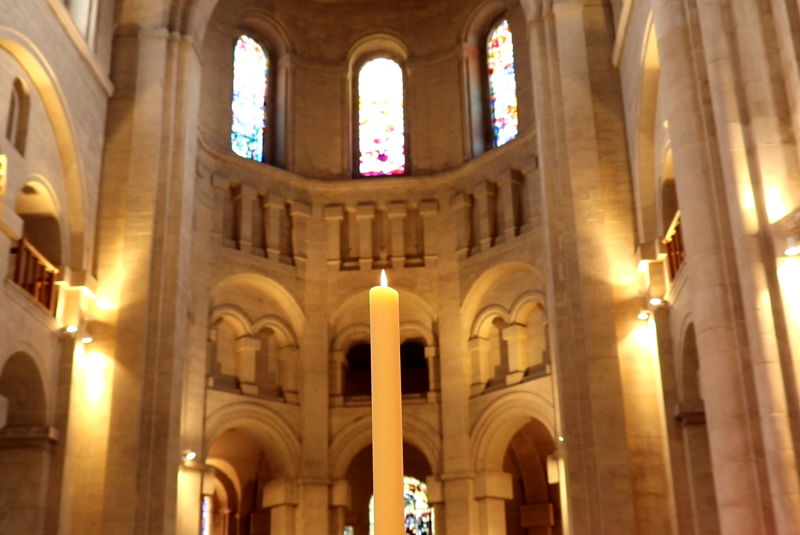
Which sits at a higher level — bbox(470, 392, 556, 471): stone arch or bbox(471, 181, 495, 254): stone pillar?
bbox(471, 181, 495, 254): stone pillar

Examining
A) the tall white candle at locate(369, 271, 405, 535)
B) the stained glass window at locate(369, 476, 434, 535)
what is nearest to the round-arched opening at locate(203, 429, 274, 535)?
the stained glass window at locate(369, 476, 434, 535)

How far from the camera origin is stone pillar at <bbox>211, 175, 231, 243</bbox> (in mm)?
21703

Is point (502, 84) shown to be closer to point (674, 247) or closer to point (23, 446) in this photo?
point (674, 247)

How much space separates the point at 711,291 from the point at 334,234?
1432 centimetres

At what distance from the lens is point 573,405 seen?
1581 centimetres

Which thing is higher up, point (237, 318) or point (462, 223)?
point (462, 223)

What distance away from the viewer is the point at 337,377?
22.4m

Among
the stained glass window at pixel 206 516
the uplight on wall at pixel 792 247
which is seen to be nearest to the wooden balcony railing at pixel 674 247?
the uplight on wall at pixel 792 247

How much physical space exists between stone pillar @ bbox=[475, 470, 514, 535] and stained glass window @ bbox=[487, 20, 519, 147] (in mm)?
7726

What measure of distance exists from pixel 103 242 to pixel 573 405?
28.3 ft

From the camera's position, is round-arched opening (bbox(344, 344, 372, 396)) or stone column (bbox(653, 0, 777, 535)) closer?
stone column (bbox(653, 0, 777, 535))

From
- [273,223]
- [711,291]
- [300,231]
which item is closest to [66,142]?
[273,223]

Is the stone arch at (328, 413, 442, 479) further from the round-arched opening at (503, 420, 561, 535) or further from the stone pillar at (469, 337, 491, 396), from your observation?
the round-arched opening at (503, 420, 561, 535)

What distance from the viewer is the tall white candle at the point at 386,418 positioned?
3117mm
